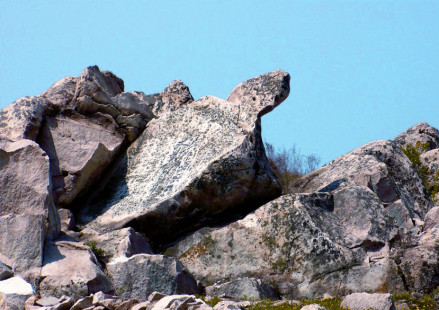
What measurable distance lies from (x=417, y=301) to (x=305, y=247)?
10.2 feet

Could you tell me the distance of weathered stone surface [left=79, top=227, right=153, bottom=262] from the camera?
49.9 feet

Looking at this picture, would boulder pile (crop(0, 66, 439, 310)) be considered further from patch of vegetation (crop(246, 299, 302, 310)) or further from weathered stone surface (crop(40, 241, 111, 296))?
patch of vegetation (crop(246, 299, 302, 310))

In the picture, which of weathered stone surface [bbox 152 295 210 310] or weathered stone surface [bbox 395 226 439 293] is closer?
weathered stone surface [bbox 152 295 210 310]

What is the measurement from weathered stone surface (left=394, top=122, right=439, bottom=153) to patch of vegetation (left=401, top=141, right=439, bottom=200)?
161 millimetres

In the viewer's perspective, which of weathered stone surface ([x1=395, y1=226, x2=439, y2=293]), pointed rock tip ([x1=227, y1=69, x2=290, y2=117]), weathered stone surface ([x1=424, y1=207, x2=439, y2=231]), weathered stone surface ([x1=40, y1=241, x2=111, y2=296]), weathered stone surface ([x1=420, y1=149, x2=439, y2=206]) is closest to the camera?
weathered stone surface ([x1=40, y1=241, x2=111, y2=296])

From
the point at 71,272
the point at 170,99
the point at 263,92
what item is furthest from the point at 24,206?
the point at 263,92

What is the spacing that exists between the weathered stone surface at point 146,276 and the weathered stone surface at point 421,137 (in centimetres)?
1296

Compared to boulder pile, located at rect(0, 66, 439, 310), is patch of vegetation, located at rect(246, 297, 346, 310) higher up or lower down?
lower down

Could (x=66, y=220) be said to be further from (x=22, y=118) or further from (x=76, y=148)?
(x=22, y=118)

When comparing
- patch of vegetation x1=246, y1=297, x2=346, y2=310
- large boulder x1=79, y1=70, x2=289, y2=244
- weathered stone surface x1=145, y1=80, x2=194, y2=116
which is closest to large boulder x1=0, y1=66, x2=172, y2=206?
weathered stone surface x1=145, y1=80, x2=194, y2=116

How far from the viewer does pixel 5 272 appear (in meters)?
13.7

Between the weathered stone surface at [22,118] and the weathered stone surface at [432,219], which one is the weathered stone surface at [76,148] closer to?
the weathered stone surface at [22,118]

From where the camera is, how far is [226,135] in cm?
1738

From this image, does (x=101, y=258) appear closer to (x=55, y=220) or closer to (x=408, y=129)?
(x=55, y=220)
